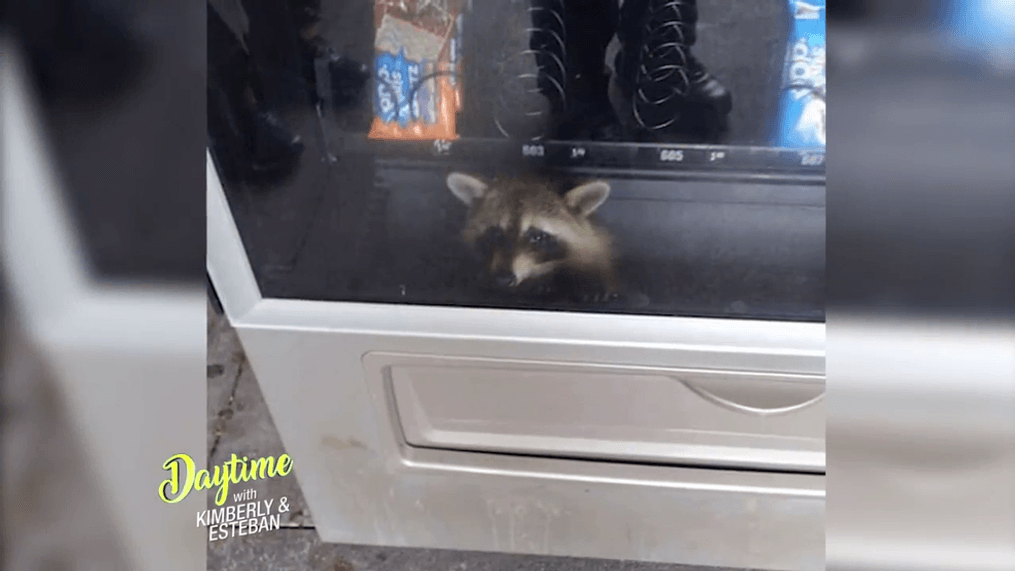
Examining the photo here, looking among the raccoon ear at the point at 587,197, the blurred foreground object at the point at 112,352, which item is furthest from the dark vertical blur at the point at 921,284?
Answer: the blurred foreground object at the point at 112,352

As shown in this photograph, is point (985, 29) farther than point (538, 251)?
No

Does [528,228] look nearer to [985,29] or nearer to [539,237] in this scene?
[539,237]

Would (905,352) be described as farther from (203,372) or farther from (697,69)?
(203,372)

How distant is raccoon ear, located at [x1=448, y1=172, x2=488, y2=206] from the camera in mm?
512

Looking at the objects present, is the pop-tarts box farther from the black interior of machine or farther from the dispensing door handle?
the dispensing door handle

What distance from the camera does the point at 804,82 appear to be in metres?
0.48

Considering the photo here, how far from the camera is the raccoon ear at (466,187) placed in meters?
0.51

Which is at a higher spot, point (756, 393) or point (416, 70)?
point (416, 70)

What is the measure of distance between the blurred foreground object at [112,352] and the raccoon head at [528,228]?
166mm

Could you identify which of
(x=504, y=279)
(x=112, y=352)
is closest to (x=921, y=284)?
(x=504, y=279)

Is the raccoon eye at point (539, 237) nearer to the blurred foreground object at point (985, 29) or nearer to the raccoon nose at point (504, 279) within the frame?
the raccoon nose at point (504, 279)

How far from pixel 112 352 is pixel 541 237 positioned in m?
0.26

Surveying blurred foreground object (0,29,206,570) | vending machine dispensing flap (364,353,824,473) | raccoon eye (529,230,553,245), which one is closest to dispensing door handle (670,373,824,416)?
vending machine dispensing flap (364,353,824,473)

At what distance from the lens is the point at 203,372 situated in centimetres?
51
